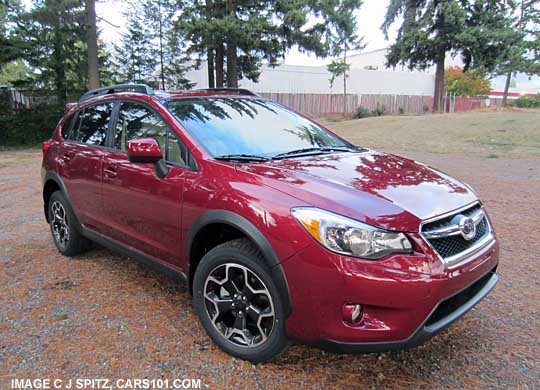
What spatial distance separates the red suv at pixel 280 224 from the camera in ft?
7.17

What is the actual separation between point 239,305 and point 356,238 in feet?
2.99

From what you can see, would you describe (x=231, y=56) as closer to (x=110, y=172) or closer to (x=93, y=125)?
(x=93, y=125)

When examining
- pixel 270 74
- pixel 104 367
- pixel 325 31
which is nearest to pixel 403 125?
pixel 325 31

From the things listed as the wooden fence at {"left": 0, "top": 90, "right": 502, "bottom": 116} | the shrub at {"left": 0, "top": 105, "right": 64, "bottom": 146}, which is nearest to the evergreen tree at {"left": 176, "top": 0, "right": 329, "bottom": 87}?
the shrub at {"left": 0, "top": 105, "right": 64, "bottom": 146}

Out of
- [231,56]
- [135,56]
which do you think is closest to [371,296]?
[231,56]

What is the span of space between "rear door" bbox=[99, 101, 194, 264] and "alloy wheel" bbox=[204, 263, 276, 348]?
46 cm

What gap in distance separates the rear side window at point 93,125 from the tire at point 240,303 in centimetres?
186

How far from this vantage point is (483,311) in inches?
128

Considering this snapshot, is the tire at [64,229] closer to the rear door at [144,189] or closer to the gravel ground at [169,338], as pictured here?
the gravel ground at [169,338]

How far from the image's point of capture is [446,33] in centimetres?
2866

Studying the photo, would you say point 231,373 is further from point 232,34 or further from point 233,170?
point 232,34

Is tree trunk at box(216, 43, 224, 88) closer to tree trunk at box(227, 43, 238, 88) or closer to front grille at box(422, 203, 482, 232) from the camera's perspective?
tree trunk at box(227, 43, 238, 88)

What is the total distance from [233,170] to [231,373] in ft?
4.07

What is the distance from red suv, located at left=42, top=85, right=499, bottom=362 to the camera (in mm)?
2186
